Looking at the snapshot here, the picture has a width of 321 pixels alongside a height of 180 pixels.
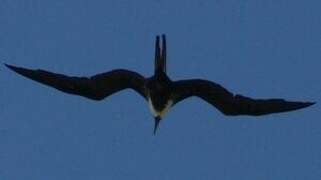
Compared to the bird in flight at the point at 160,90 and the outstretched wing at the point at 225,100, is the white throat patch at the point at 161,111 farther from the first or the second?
the outstretched wing at the point at 225,100

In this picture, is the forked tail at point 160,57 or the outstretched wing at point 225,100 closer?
the forked tail at point 160,57

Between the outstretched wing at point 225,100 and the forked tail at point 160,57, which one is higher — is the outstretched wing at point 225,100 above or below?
below

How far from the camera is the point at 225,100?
1177cm

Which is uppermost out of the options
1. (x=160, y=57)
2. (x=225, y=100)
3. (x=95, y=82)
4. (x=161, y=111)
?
(x=160, y=57)

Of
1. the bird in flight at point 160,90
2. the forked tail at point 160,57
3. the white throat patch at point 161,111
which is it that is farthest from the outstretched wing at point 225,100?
the forked tail at point 160,57

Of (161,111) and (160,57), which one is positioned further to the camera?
(161,111)

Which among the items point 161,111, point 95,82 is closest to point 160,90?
point 161,111

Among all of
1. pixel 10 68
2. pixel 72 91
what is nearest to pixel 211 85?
pixel 72 91

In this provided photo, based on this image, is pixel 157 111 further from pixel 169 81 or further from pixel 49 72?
pixel 49 72

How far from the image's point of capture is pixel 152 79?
11.4 m

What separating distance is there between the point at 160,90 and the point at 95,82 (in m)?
1.04

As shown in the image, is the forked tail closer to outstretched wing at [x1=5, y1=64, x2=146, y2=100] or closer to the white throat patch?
outstretched wing at [x1=5, y1=64, x2=146, y2=100]

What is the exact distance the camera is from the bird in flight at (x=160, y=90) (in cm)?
1156

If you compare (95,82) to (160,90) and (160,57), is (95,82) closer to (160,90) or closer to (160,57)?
(160,90)
